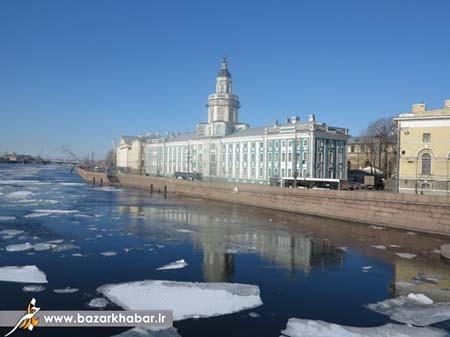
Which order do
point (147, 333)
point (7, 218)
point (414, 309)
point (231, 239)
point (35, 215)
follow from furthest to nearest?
point (35, 215) → point (7, 218) → point (231, 239) → point (414, 309) → point (147, 333)

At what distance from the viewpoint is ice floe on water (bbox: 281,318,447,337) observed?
907cm

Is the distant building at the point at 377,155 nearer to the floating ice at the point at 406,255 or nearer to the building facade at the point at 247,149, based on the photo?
the building facade at the point at 247,149

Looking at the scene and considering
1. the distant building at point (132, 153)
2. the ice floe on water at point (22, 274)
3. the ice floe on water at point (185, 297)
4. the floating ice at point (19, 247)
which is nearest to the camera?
the ice floe on water at point (185, 297)

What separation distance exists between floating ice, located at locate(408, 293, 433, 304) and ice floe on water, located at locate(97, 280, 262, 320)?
4710mm

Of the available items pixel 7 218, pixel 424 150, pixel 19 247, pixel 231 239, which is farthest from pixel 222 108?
pixel 19 247

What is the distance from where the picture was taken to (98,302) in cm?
1067

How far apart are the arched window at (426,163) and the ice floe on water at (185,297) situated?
2416cm

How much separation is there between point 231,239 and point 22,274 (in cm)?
1085

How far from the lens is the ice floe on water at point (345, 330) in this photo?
907 centimetres

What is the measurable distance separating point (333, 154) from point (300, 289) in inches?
1622

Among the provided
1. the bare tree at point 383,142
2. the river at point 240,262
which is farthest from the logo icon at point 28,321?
the bare tree at point 383,142

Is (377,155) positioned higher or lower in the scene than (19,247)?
higher

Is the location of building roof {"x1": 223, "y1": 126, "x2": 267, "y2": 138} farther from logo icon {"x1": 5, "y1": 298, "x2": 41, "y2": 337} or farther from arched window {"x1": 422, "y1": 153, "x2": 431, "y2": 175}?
logo icon {"x1": 5, "y1": 298, "x2": 41, "y2": 337}

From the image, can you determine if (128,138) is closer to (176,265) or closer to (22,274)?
(176,265)
